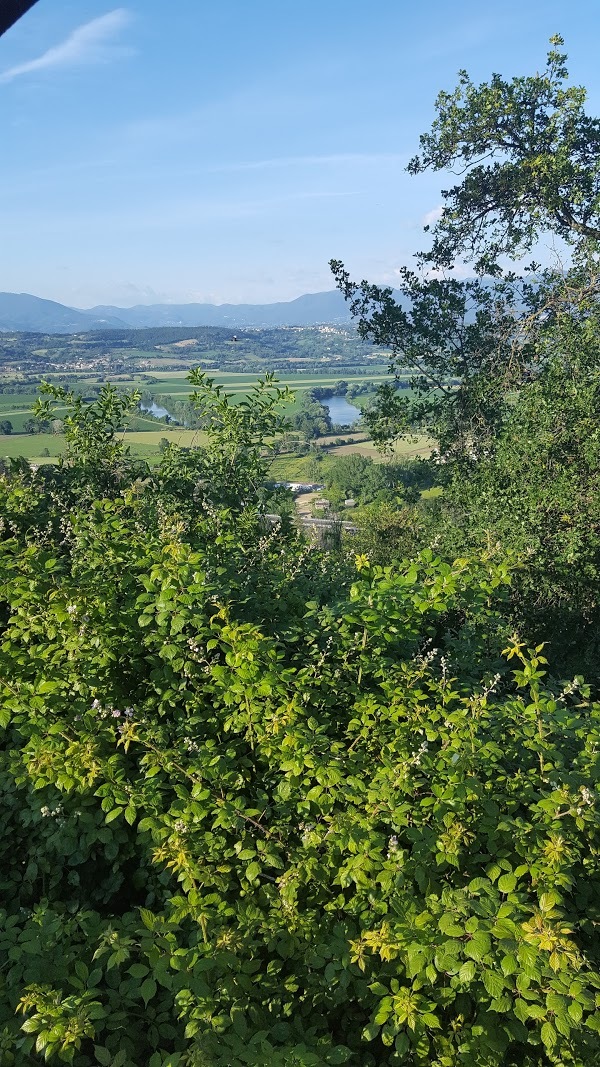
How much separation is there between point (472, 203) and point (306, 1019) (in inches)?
645

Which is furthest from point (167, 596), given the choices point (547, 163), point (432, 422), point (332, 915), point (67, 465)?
point (547, 163)

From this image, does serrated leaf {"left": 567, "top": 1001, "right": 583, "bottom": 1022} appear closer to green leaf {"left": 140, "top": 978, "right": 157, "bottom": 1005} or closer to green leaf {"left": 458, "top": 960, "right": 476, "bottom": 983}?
green leaf {"left": 458, "top": 960, "right": 476, "bottom": 983}

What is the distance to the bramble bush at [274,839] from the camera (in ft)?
7.02

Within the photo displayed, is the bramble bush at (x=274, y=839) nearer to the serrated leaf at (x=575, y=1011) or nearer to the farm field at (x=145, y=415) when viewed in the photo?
the serrated leaf at (x=575, y=1011)

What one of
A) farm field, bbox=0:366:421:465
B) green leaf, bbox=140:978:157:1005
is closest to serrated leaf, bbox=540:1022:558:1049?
green leaf, bbox=140:978:157:1005

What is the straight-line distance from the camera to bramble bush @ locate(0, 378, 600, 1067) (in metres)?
2.14

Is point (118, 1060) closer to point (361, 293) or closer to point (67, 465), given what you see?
point (67, 465)

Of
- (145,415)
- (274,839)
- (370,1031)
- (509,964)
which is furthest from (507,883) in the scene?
(145,415)

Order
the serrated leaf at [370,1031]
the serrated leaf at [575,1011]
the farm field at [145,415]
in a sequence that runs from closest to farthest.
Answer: the serrated leaf at [575,1011] < the serrated leaf at [370,1031] < the farm field at [145,415]

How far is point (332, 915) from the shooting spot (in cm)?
279

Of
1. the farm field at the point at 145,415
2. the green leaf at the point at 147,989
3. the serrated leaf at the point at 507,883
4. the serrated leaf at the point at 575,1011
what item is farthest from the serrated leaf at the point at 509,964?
the farm field at the point at 145,415

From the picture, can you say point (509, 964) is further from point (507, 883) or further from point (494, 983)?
point (507, 883)

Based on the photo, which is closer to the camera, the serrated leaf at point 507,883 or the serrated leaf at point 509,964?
the serrated leaf at point 509,964

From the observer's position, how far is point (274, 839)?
9.66 ft
